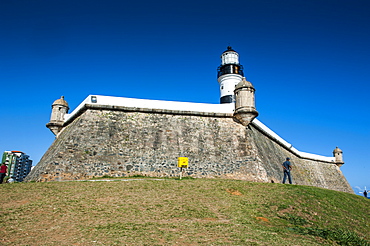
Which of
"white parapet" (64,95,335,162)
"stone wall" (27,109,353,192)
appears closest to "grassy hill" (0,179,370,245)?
"stone wall" (27,109,353,192)

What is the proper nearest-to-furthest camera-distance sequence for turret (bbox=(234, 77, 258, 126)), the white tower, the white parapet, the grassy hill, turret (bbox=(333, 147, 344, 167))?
the grassy hill
the white parapet
turret (bbox=(234, 77, 258, 126))
the white tower
turret (bbox=(333, 147, 344, 167))

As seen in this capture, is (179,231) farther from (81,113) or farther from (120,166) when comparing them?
(81,113)

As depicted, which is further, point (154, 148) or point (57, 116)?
point (57, 116)

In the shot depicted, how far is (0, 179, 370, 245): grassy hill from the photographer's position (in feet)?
17.5

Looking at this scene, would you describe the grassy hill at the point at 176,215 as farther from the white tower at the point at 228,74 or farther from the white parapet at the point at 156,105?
the white tower at the point at 228,74

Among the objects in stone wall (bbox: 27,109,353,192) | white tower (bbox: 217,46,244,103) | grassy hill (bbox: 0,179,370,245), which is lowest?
grassy hill (bbox: 0,179,370,245)

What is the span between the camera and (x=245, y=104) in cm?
1677

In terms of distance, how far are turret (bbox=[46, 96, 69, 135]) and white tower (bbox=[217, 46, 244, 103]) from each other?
14.7 m

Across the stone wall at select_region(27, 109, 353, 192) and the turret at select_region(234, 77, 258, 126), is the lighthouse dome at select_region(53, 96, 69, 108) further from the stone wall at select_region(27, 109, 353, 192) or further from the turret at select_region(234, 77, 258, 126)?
the turret at select_region(234, 77, 258, 126)

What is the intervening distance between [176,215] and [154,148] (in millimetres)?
8746

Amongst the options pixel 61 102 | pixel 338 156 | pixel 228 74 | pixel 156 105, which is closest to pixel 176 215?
pixel 156 105

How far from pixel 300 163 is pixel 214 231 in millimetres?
23996

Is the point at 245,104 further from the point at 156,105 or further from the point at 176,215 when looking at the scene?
the point at 176,215

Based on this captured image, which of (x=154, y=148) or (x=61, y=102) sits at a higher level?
(x=61, y=102)
